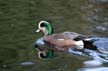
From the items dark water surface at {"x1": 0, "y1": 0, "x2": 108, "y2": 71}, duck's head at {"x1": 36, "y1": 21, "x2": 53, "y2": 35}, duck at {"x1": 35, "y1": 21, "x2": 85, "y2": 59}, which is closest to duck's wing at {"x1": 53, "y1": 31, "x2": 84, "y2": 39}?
duck at {"x1": 35, "y1": 21, "x2": 85, "y2": 59}

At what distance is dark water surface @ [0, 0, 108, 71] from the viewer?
48.1 ft

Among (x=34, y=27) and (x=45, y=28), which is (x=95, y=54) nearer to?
(x=45, y=28)

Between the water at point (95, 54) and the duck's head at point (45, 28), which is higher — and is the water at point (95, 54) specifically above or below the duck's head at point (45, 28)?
below

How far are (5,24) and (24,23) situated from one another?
0.77 meters

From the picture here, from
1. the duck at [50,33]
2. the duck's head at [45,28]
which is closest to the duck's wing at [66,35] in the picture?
the duck at [50,33]

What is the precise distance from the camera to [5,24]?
19969 millimetres

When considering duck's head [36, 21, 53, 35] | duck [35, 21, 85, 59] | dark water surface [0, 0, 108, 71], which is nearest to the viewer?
dark water surface [0, 0, 108, 71]

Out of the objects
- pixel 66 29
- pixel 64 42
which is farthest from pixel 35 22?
pixel 64 42

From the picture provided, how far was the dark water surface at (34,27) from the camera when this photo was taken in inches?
578

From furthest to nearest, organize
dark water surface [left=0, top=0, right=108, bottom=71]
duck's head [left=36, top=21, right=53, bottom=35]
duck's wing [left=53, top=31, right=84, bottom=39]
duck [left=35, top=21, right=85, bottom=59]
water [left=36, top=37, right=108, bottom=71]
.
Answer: duck's head [left=36, top=21, right=53, bottom=35] < duck's wing [left=53, top=31, right=84, bottom=39] < duck [left=35, top=21, right=85, bottom=59] < dark water surface [left=0, top=0, right=108, bottom=71] < water [left=36, top=37, right=108, bottom=71]

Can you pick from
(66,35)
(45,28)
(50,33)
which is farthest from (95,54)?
(45,28)

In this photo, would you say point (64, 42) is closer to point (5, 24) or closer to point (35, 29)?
point (35, 29)

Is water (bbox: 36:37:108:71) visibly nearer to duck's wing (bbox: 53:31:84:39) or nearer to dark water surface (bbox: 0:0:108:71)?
dark water surface (bbox: 0:0:108:71)

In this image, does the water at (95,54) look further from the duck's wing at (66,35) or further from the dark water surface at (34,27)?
the duck's wing at (66,35)
